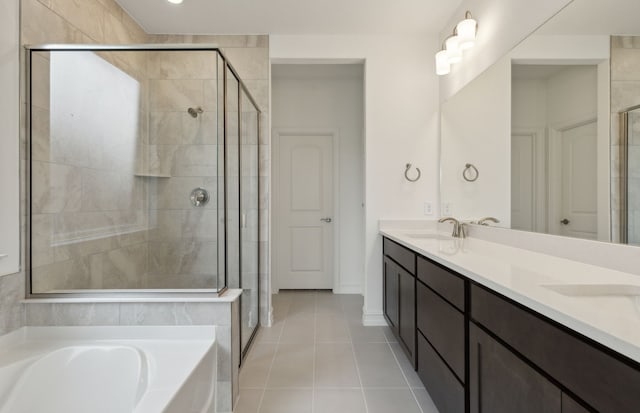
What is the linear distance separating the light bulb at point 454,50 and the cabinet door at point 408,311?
1658mm

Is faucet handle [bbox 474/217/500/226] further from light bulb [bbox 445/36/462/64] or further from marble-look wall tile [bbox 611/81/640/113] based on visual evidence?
light bulb [bbox 445/36/462/64]

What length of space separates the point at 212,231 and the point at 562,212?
193 cm

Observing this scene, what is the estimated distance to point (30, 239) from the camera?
1569 millimetres

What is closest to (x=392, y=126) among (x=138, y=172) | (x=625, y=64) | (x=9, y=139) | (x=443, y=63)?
(x=443, y=63)

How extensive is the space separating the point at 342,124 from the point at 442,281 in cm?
263

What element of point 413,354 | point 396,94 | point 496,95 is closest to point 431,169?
point 396,94

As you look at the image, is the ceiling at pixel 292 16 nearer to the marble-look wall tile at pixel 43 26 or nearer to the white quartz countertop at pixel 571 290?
the marble-look wall tile at pixel 43 26

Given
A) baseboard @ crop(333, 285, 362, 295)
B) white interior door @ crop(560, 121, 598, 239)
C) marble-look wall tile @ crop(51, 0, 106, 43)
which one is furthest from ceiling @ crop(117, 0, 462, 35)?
baseboard @ crop(333, 285, 362, 295)

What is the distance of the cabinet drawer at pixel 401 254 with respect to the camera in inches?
73.9

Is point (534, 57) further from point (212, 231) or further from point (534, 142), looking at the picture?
point (212, 231)

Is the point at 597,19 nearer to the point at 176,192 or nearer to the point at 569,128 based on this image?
the point at 569,128

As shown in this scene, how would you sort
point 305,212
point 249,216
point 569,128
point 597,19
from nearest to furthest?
point 597,19
point 569,128
point 249,216
point 305,212

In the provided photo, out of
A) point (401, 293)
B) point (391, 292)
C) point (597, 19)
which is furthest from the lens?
point (391, 292)

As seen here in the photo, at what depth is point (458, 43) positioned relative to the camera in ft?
7.27
